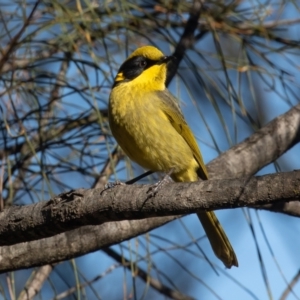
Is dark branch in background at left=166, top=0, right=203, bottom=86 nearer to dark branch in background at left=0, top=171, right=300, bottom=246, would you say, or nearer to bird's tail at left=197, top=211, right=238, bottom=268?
bird's tail at left=197, top=211, right=238, bottom=268

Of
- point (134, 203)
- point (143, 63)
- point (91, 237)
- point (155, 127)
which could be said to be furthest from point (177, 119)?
point (134, 203)

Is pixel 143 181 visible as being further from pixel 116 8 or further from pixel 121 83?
pixel 116 8

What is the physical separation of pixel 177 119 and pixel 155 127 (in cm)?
22

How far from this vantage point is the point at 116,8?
337 centimetres

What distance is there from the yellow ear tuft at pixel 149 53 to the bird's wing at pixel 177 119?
0.19 meters

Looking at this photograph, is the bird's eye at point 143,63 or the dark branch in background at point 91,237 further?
the bird's eye at point 143,63

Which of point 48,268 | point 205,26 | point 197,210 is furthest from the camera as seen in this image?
point 205,26

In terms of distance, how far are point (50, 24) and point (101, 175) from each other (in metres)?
0.76

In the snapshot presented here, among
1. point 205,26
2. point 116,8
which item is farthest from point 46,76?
point 205,26

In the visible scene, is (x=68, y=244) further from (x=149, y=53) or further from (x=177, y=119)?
(x=149, y=53)

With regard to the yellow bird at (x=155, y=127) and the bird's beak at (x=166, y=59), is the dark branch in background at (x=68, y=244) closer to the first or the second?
the yellow bird at (x=155, y=127)

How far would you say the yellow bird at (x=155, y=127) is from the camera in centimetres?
339

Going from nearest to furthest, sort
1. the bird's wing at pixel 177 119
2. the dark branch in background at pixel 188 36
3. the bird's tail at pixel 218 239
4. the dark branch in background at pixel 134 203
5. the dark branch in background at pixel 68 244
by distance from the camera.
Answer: the dark branch in background at pixel 134 203 → the dark branch in background at pixel 68 244 → the bird's tail at pixel 218 239 → the dark branch in background at pixel 188 36 → the bird's wing at pixel 177 119

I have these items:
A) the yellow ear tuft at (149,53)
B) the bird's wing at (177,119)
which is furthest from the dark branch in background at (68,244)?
the yellow ear tuft at (149,53)
